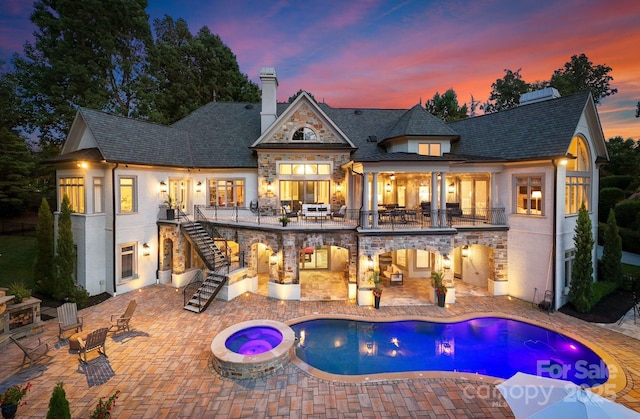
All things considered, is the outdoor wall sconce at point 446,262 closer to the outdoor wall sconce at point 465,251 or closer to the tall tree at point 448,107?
the outdoor wall sconce at point 465,251

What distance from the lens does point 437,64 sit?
931 inches

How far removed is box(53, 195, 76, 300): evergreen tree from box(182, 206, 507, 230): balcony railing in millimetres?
5946

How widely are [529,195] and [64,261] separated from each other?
22284 mm

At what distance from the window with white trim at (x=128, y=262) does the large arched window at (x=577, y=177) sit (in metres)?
22.3

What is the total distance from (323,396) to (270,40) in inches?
1002

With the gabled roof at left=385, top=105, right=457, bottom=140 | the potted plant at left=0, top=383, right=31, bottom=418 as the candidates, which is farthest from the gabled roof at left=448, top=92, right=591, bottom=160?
the potted plant at left=0, top=383, right=31, bottom=418

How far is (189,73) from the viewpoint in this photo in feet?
99.5

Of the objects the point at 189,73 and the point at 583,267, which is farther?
the point at 189,73

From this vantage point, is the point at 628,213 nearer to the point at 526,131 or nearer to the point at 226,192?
the point at 526,131

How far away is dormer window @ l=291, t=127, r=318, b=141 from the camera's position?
18469 mm

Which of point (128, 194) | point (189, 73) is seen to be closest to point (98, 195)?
point (128, 194)

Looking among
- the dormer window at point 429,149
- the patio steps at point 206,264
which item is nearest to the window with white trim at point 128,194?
the patio steps at point 206,264

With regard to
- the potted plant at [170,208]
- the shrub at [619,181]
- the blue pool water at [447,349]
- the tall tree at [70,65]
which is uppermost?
the tall tree at [70,65]

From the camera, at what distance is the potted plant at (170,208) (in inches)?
655
